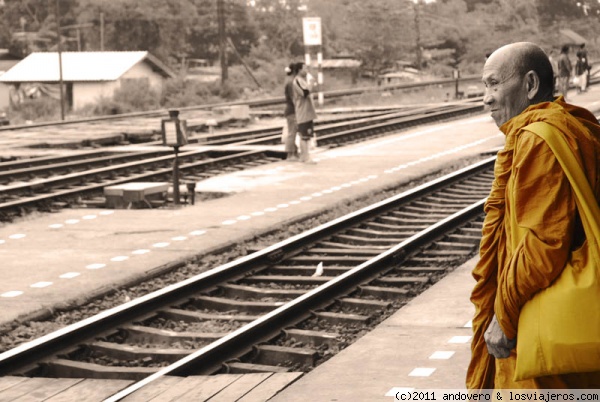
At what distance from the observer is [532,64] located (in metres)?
3.68

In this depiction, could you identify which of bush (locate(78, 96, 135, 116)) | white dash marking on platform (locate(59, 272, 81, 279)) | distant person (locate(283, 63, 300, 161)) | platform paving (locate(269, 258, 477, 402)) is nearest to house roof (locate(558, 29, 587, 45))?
bush (locate(78, 96, 135, 116))

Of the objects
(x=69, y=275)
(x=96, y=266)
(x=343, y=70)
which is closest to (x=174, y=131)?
(x=96, y=266)

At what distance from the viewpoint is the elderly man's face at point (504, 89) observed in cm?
367

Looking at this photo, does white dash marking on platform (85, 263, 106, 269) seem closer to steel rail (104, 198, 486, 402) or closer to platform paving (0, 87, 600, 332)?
platform paving (0, 87, 600, 332)

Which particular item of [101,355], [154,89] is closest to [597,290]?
[101,355]

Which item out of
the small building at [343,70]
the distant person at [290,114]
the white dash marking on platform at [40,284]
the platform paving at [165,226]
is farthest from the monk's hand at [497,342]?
the small building at [343,70]

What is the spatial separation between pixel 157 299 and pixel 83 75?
54570 millimetres

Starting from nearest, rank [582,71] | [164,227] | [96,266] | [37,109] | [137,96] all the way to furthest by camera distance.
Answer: [96,266], [164,227], [582,71], [137,96], [37,109]

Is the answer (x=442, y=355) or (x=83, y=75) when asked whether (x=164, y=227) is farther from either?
(x=83, y=75)

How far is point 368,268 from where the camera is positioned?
10.4 m

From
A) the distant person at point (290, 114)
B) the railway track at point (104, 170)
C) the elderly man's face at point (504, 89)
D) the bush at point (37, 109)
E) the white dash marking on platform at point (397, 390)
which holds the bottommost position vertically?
the bush at point (37, 109)

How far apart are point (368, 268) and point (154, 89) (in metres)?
50.8

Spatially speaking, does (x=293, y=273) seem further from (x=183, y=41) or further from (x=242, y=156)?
(x=183, y=41)

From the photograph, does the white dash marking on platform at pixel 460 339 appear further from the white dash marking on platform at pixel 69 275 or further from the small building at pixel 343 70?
the small building at pixel 343 70
